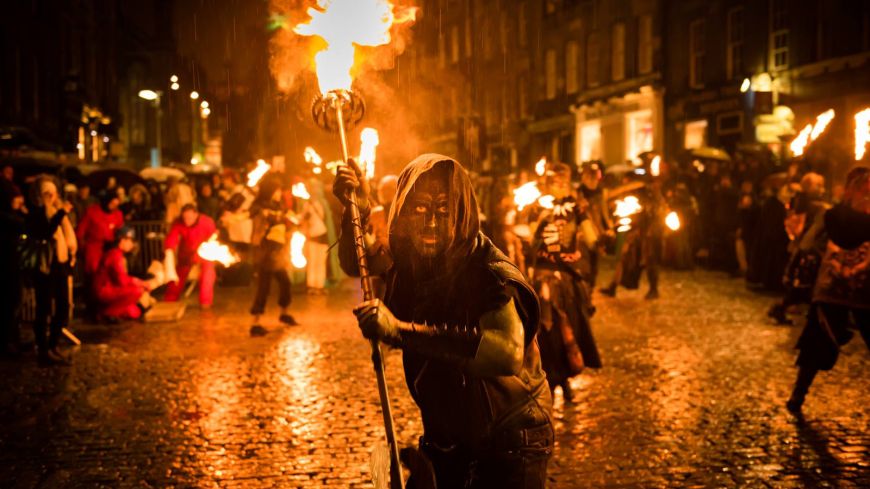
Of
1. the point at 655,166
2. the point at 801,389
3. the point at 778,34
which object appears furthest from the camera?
the point at 778,34

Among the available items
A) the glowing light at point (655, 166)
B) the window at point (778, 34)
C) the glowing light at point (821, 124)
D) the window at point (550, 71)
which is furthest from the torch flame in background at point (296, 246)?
the window at point (550, 71)

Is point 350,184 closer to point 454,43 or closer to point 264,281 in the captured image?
point 264,281

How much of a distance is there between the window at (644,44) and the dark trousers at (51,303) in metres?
27.9

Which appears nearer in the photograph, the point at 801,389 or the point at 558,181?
the point at 801,389

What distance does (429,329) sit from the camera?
287 centimetres

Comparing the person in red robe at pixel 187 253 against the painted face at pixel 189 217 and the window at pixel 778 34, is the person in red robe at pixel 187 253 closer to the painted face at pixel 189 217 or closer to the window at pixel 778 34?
the painted face at pixel 189 217

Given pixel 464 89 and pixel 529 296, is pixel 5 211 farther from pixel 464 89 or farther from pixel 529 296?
pixel 464 89

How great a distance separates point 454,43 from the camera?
53406 mm

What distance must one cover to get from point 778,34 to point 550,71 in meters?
17.2

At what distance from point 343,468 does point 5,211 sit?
595 cm

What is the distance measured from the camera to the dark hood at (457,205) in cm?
298

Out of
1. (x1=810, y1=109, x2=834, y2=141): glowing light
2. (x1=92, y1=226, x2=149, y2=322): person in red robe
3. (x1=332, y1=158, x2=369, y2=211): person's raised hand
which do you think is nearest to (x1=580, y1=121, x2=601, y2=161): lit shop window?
(x1=810, y1=109, x2=834, y2=141): glowing light

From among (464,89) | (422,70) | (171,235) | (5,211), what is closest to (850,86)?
(171,235)

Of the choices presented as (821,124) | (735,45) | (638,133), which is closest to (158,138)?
(638,133)
